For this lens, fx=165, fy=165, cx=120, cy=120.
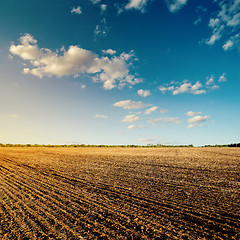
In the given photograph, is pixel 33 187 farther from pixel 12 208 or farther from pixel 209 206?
pixel 209 206

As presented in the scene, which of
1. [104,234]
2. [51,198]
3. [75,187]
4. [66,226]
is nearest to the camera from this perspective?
[104,234]

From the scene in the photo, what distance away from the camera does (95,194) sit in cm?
596

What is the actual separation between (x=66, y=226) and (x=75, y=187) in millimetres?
3125

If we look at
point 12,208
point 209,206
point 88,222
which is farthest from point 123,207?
point 12,208

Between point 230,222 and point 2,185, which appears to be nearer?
point 230,222

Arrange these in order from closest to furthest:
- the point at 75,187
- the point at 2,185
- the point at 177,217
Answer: the point at 177,217
the point at 75,187
the point at 2,185

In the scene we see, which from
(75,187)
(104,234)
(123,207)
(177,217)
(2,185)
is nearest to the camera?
(104,234)

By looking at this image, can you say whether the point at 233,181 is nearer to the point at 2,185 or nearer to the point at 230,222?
the point at 230,222

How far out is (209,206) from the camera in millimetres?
4906

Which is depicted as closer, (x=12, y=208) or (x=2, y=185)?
(x=12, y=208)

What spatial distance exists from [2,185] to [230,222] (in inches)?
342

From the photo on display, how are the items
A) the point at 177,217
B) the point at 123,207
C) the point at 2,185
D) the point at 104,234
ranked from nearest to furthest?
1. the point at 104,234
2. the point at 177,217
3. the point at 123,207
4. the point at 2,185

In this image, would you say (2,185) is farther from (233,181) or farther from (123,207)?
(233,181)

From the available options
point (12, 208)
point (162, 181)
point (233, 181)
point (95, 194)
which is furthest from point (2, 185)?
point (233, 181)
